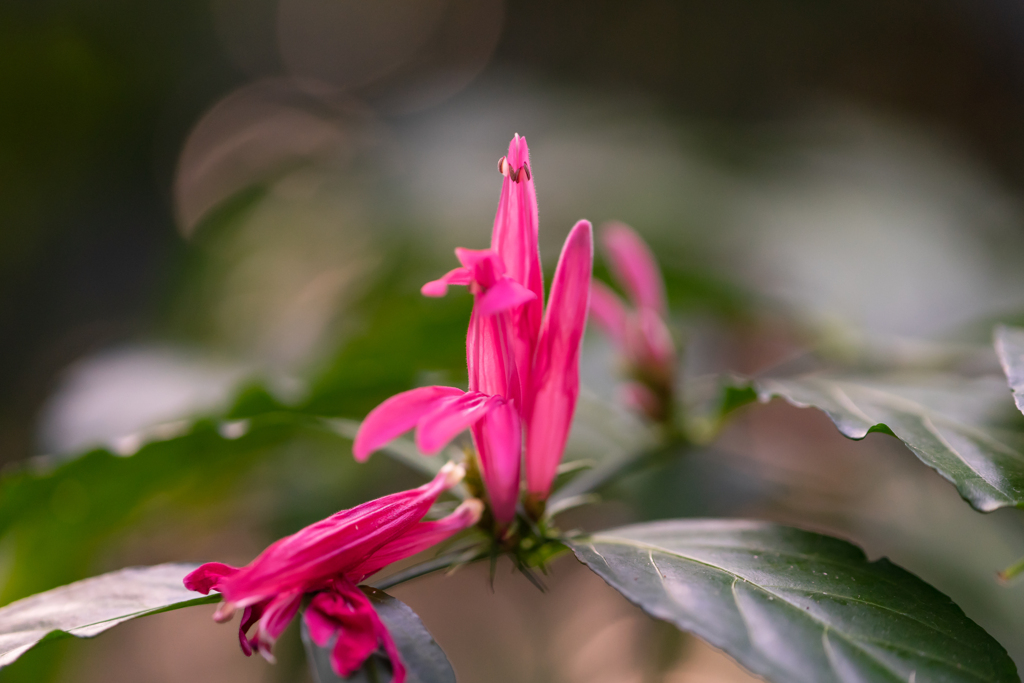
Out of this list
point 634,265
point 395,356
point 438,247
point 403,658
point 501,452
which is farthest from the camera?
point 438,247

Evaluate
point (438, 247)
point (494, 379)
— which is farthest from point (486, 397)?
point (438, 247)

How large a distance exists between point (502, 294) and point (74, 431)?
1.02 metres

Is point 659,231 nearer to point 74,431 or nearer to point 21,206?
point 74,431

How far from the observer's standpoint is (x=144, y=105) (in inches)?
110

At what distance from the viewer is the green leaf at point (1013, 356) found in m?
0.45

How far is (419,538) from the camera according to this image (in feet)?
1.63

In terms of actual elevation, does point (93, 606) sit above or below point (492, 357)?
below

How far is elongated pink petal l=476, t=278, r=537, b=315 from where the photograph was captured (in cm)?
44

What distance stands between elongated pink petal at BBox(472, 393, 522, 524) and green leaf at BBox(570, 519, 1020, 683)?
64 mm

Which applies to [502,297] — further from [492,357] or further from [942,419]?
[942,419]

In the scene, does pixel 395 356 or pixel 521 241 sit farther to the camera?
pixel 395 356

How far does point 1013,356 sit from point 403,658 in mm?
466

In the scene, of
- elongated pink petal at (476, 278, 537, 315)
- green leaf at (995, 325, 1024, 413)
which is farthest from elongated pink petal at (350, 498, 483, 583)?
green leaf at (995, 325, 1024, 413)

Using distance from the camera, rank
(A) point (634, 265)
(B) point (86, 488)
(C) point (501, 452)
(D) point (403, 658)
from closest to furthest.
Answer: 1. (D) point (403, 658)
2. (C) point (501, 452)
3. (B) point (86, 488)
4. (A) point (634, 265)
